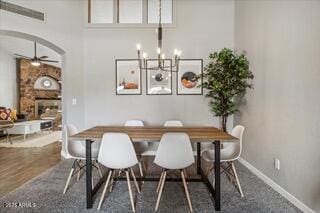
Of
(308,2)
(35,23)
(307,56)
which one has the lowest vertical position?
(307,56)

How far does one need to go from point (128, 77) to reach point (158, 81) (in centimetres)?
65

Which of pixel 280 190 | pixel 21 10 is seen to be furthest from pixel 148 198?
pixel 21 10

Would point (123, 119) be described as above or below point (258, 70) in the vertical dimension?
below

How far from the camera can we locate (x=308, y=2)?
7.22 feet

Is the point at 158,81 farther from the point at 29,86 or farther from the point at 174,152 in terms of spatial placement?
the point at 29,86

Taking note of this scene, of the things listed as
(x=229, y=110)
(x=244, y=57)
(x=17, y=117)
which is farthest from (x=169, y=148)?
(x=17, y=117)

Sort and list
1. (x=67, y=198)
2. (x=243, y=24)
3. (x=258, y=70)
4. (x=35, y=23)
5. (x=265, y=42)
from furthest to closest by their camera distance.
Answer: (x=243, y=24)
(x=35, y=23)
(x=258, y=70)
(x=265, y=42)
(x=67, y=198)

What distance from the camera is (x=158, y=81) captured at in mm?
4453

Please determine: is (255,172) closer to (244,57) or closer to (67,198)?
(244,57)

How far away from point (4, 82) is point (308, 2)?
30.3ft

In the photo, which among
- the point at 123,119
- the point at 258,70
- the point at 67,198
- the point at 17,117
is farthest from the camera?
the point at 17,117

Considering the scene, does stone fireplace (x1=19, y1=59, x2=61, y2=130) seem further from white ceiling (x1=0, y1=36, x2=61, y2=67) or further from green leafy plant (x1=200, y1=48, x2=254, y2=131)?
green leafy plant (x1=200, y1=48, x2=254, y2=131)

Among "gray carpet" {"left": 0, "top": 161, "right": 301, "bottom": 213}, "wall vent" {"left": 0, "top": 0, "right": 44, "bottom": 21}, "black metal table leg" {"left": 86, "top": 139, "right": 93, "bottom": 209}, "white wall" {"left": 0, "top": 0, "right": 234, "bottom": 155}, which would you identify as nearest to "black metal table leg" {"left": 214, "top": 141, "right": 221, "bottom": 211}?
"gray carpet" {"left": 0, "top": 161, "right": 301, "bottom": 213}

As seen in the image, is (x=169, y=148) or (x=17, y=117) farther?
(x=17, y=117)
